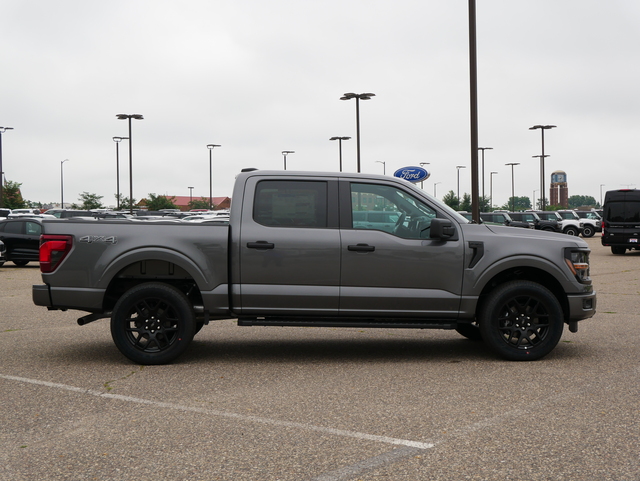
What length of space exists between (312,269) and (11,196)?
88.4 m

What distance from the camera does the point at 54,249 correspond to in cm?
751

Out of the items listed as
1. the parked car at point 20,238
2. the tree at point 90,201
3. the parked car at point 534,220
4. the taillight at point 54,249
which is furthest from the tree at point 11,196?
the taillight at point 54,249

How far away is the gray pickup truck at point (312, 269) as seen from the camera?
744cm

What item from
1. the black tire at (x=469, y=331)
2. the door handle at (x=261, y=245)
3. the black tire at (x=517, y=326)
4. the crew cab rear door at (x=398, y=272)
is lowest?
the black tire at (x=469, y=331)

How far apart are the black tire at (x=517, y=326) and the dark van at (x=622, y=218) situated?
20776mm

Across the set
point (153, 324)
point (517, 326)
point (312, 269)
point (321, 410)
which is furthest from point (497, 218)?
point (321, 410)

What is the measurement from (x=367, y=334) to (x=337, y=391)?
3.42m

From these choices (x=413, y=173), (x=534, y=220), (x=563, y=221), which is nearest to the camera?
(x=413, y=173)

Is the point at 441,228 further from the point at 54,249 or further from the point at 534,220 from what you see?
the point at 534,220

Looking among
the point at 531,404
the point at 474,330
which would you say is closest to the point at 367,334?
the point at 474,330

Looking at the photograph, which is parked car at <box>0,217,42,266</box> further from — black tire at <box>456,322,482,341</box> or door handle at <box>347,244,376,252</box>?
door handle at <box>347,244,376,252</box>

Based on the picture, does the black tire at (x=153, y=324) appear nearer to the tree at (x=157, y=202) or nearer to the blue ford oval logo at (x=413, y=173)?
the blue ford oval logo at (x=413, y=173)

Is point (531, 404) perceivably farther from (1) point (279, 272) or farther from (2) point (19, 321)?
(2) point (19, 321)

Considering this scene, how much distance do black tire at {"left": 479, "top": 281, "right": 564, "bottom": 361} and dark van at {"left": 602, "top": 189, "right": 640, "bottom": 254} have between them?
818 inches
